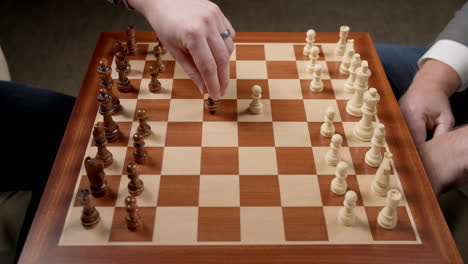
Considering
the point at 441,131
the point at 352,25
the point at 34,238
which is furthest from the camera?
the point at 352,25

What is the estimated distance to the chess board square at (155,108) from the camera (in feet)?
4.94

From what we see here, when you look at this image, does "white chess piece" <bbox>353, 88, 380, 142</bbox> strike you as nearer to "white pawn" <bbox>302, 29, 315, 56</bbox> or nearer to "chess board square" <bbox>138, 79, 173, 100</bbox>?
"white pawn" <bbox>302, 29, 315, 56</bbox>

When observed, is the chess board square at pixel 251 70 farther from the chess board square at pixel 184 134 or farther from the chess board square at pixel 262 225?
the chess board square at pixel 262 225

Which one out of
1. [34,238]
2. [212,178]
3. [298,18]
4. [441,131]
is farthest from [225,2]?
[34,238]

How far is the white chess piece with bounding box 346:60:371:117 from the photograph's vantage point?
1525 millimetres

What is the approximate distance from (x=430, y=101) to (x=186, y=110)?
0.87 m

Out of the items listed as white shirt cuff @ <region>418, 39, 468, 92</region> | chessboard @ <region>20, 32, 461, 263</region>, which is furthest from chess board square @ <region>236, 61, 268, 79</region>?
white shirt cuff @ <region>418, 39, 468, 92</region>

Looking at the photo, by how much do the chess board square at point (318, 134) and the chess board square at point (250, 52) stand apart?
418 mm

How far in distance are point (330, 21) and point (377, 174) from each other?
2463mm

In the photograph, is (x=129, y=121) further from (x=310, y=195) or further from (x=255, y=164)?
(x=310, y=195)

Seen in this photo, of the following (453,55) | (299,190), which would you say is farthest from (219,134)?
(453,55)

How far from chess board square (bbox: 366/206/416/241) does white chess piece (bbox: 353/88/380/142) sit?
→ 11.1 inches

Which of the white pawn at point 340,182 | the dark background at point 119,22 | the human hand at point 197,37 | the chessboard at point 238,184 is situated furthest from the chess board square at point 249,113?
the dark background at point 119,22

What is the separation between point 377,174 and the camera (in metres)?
1.29
